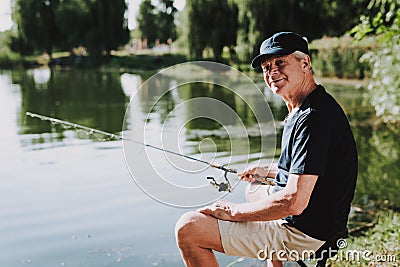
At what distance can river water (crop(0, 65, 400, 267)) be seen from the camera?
3.45 m

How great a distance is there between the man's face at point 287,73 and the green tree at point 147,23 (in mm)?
47438

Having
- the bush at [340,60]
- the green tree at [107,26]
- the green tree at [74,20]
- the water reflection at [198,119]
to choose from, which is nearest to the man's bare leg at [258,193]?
the water reflection at [198,119]

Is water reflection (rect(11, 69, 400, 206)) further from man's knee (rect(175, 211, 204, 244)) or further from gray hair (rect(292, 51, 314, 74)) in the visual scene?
man's knee (rect(175, 211, 204, 244))

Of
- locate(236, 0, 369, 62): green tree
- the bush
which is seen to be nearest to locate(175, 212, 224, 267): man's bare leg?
locate(236, 0, 369, 62): green tree

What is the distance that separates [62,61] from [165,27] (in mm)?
12824

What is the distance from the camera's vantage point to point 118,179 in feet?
22.6

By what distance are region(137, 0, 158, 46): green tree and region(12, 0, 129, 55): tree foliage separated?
8.87m

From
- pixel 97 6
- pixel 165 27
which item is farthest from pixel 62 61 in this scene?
pixel 165 27

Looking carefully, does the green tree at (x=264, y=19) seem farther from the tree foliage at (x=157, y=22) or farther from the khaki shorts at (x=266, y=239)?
the tree foliage at (x=157, y=22)

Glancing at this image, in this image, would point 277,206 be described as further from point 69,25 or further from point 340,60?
point 69,25

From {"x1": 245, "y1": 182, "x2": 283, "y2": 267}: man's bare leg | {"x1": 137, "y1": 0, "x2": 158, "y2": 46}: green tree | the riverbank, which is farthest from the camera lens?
{"x1": 137, "y1": 0, "x2": 158, "y2": 46}: green tree

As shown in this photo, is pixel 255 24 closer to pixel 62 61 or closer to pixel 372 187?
pixel 372 187

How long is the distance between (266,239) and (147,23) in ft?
157

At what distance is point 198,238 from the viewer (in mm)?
2180
